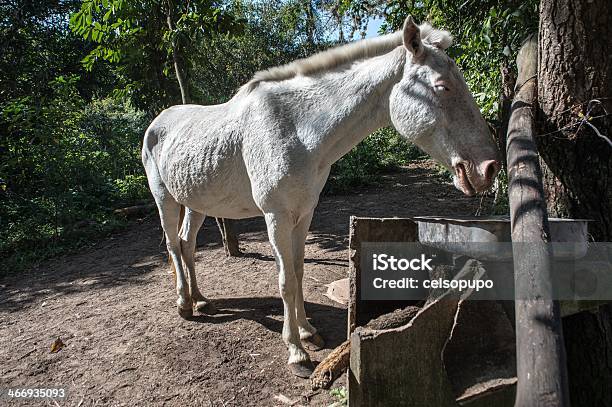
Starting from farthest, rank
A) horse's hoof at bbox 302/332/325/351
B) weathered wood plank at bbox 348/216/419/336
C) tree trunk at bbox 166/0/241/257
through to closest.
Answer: tree trunk at bbox 166/0/241/257, horse's hoof at bbox 302/332/325/351, weathered wood plank at bbox 348/216/419/336

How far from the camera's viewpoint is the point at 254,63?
1612 centimetres

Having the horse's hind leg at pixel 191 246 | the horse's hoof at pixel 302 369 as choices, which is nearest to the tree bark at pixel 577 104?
the horse's hoof at pixel 302 369

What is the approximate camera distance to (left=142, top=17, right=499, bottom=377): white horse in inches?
88.4

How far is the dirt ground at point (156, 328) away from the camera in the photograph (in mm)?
2893

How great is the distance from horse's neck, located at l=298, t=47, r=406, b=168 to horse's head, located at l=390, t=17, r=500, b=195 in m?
0.12

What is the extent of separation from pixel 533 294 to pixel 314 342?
2414mm

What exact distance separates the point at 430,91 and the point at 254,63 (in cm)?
1496

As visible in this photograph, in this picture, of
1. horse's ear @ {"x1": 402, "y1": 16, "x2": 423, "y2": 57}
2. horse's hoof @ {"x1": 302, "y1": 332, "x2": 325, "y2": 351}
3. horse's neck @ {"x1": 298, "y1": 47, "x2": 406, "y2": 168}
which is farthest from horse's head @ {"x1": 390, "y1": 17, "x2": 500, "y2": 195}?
horse's hoof @ {"x1": 302, "y1": 332, "x2": 325, "y2": 351}

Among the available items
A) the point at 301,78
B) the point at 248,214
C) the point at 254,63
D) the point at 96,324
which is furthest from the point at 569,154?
the point at 254,63

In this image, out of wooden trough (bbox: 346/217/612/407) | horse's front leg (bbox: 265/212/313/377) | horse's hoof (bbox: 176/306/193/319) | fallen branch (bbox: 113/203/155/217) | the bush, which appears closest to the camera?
wooden trough (bbox: 346/217/612/407)

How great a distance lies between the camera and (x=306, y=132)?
2758mm

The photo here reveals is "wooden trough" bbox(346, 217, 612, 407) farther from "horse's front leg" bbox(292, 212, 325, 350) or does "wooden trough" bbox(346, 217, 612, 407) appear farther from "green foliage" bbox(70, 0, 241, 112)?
"green foliage" bbox(70, 0, 241, 112)

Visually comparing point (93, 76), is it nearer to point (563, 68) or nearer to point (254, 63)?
point (254, 63)

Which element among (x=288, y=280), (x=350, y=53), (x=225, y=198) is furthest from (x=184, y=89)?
(x=288, y=280)
